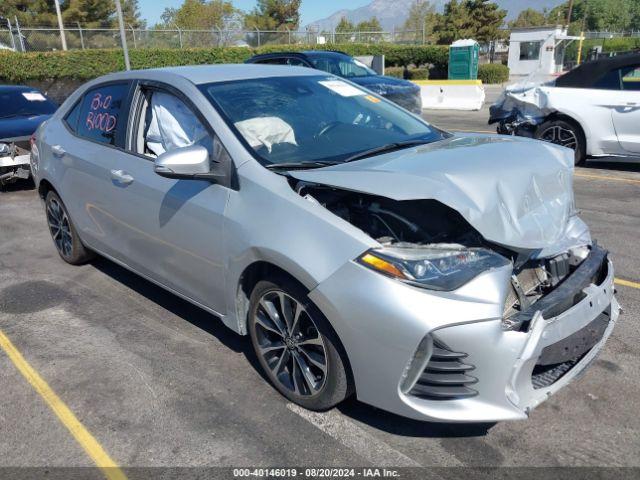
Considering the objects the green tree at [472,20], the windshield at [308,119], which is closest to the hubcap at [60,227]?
the windshield at [308,119]

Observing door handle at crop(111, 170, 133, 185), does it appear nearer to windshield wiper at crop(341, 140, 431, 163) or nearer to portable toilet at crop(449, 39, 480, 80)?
windshield wiper at crop(341, 140, 431, 163)

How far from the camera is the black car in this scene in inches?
337

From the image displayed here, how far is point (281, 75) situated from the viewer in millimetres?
4062

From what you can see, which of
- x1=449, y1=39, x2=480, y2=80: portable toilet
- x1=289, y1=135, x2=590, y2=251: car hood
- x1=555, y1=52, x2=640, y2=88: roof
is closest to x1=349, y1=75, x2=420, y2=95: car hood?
x1=555, y1=52, x2=640, y2=88: roof

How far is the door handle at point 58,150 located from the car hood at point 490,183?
2.67 metres

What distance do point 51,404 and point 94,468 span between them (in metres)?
0.72

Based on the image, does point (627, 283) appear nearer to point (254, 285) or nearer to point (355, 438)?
point (355, 438)

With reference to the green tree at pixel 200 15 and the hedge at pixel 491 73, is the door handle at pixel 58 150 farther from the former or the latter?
the green tree at pixel 200 15

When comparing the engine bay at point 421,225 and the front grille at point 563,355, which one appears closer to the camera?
the front grille at point 563,355

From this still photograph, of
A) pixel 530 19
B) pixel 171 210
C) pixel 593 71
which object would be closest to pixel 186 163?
pixel 171 210

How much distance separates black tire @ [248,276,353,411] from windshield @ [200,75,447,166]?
74 cm

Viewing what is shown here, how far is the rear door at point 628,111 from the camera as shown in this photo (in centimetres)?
773

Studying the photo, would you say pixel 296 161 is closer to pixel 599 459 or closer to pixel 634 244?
pixel 599 459

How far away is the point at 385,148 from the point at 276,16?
60.6m
